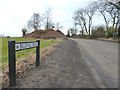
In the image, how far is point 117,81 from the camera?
11.0 ft

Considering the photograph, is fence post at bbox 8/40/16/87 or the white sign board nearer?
fence post at bbox 8/40/16/87

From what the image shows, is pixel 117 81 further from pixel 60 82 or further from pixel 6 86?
pixel 6 86

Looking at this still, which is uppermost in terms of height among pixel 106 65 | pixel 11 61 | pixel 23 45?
pixel 23 45

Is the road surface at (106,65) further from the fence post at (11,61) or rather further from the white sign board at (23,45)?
the white sign board at (23,45)

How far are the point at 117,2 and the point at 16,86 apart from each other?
25.2 meters

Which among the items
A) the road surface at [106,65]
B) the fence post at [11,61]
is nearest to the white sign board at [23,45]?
the fence post at [11,61]

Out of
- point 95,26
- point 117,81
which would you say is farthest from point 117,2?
point 95,26

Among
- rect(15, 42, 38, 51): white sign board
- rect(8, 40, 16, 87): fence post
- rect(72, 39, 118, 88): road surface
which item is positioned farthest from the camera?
rect(72, 39, 118, 88): road surface

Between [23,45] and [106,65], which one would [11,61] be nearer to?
[23,45]

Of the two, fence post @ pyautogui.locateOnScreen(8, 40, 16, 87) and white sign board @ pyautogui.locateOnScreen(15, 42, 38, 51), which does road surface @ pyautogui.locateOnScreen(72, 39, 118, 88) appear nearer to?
fence post @ pyautogui.locateOnScreen(8, 40, 16, 87)

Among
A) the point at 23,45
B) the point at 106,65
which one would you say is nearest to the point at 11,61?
the point at 23,45

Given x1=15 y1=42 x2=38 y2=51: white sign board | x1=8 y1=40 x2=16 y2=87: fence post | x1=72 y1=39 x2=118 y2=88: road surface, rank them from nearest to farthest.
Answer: x1=8 y1=40 x2=16 y2=87: fence post
x1=15 y1=42 x2=38 y2=51: white sign board
x1=72 y1=39 x2=118 y2=88: road surface

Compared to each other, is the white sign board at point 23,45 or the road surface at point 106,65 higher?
the white sign board at point 23,45

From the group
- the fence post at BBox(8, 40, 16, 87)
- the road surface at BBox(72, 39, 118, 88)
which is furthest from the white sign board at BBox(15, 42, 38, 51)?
the road surface at BBox(72, 39, 118, 88)
